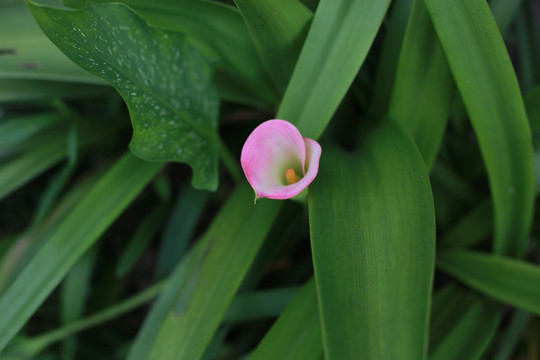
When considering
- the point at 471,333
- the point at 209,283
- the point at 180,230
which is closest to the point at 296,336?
the point at 209,283

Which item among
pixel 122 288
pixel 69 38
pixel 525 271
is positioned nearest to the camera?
pixel 69 38

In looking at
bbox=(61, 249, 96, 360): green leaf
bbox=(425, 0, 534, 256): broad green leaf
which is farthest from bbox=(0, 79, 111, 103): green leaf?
bbox=(425, 0, 534, 256): broad green leaf

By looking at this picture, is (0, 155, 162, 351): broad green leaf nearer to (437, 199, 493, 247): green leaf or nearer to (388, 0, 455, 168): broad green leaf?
(388, 0, 455, 168): broad green leaf

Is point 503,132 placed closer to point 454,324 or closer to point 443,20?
point 443,20

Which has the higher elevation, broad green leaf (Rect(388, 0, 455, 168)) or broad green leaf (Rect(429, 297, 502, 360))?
broad green leaf (Rect(388, 0, 455, 168))

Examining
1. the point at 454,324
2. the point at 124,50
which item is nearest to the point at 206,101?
the point at 124,50

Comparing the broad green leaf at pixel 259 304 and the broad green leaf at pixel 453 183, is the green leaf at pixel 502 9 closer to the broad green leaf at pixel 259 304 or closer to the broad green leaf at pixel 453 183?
the broad green leaf at pixel 453 183

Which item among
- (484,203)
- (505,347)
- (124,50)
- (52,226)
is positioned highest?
(124,50)

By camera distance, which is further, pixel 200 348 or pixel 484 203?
pixel 484 203
